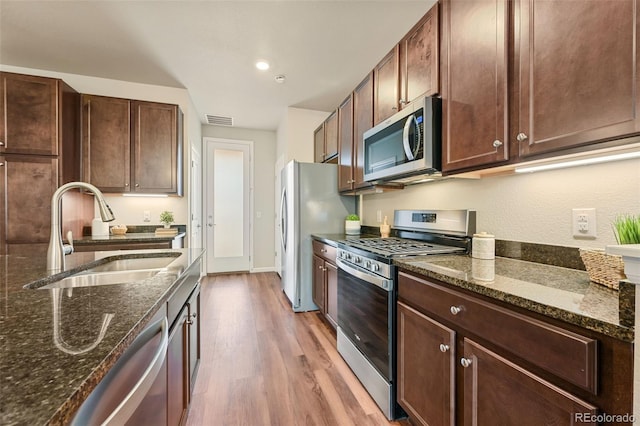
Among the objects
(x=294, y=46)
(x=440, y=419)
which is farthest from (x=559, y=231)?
(x=294, y=46)

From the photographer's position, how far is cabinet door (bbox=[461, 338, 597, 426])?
A: 75 cm

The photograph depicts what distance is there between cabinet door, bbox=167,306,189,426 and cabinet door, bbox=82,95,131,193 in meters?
2.38

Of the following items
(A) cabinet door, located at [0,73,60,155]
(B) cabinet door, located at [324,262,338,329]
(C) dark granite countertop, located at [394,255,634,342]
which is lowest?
(B) cabinet door, located at [324,262,338,329]

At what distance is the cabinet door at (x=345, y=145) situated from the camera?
272 centimetres

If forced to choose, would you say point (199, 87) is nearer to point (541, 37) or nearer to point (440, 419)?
point (541, 37)

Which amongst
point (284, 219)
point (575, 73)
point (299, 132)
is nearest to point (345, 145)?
point (284, 219)

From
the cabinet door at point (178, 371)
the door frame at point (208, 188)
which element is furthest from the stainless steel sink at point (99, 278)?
the door frame at point (208, 188)

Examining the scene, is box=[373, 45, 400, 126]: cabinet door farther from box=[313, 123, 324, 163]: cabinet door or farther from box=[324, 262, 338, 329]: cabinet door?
box=[313, 123, 324, 163]: cabinet door

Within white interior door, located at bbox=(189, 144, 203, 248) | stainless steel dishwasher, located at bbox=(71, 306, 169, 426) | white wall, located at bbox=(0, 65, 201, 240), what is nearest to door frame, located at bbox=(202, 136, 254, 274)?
white interior door, located at bbox=(189, 144, 203, 248)

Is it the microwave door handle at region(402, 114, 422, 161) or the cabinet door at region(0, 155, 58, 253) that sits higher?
the microwave door handle at region(402, 114, 422, 161)

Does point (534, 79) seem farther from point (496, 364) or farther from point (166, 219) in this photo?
point (166, 219)

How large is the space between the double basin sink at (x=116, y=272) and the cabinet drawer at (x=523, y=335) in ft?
3.98

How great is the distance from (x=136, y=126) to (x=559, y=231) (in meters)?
3.76

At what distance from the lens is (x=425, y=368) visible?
128 centimetres
